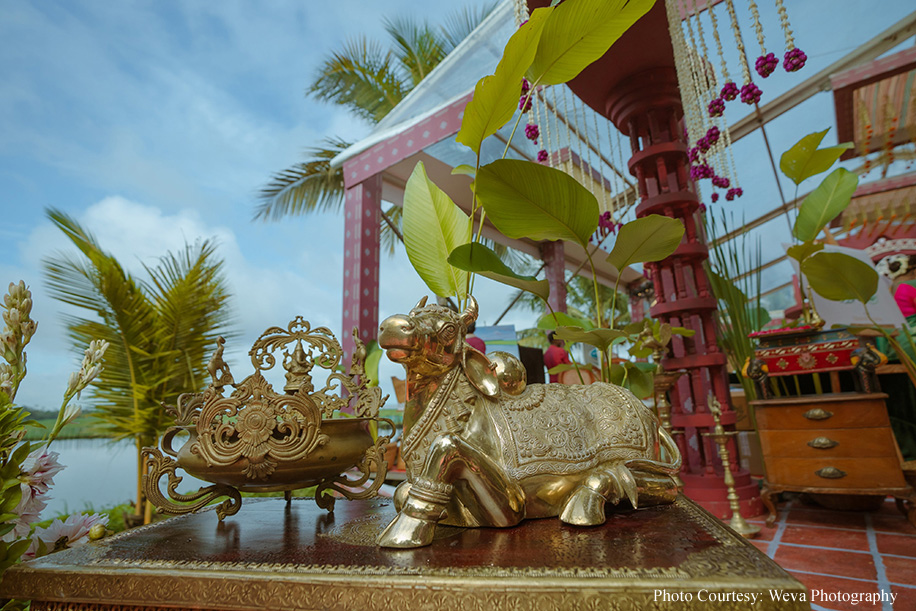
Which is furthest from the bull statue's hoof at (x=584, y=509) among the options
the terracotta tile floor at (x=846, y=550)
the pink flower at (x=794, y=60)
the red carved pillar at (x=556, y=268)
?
the red carved pillar at (x=556, y=268)

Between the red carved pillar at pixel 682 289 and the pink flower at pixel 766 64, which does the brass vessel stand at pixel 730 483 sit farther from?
the pink flower at pixel 766 64

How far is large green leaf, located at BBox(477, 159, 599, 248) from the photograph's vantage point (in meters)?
0.80

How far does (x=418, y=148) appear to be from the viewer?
3.08 meters

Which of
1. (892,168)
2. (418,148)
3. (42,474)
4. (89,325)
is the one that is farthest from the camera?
(892,168)

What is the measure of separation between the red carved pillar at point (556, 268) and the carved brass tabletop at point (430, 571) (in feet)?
15.2

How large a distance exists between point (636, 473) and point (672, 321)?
5.57 feet

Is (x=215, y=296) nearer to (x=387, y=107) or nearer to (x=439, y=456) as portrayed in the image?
(x=439, y=456)

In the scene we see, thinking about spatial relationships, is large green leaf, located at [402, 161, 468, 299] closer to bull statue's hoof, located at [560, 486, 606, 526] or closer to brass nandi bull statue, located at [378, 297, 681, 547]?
brass nandi bull statue, located at [378, 297, 681, 547]

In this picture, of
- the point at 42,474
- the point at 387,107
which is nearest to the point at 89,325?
the point at 42,474

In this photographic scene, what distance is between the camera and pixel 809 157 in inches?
65.7

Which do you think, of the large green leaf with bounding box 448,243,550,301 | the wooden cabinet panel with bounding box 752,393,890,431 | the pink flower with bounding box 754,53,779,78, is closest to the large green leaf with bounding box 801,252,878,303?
the wooden cabinet panel with bounding box 752,393,890,431

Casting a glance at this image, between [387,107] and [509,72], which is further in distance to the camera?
[387,107]

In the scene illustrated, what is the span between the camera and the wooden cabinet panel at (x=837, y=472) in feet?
5.68

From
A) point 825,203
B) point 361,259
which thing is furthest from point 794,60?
point 361,259
